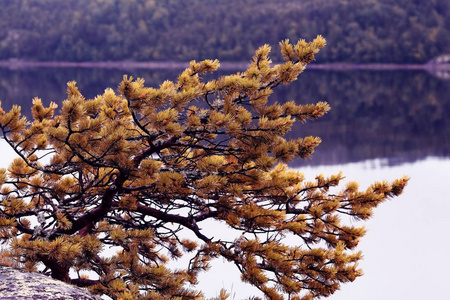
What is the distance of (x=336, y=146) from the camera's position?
64.0 ft

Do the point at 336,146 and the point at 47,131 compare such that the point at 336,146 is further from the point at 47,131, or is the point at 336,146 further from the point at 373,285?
the point at 47,131

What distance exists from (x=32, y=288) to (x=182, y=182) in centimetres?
91

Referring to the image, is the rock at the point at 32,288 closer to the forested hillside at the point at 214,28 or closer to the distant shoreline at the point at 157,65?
the distant shoreline at the point at 157,65

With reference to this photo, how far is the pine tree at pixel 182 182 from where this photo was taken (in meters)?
3.28

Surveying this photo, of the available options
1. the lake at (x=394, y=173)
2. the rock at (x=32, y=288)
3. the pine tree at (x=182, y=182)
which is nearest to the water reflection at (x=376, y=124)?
the lake at (x=394, y=173)

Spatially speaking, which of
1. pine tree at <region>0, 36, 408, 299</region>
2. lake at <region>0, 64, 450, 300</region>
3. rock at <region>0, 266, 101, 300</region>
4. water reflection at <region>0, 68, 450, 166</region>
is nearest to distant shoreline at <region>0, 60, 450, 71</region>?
water reflection at <region>0, 68, 450, 166</region>

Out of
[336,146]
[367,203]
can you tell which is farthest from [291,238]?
[336,146]

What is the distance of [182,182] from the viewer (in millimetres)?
3395

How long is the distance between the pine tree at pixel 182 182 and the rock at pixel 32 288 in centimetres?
14

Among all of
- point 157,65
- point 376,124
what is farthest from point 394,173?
point 157,65

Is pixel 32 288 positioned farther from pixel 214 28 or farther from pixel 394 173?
pixel 214 28

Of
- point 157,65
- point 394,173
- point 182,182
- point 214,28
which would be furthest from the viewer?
point 214,28

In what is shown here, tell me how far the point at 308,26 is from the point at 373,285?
74.4m

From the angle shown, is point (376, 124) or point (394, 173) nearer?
point (394, 173)
